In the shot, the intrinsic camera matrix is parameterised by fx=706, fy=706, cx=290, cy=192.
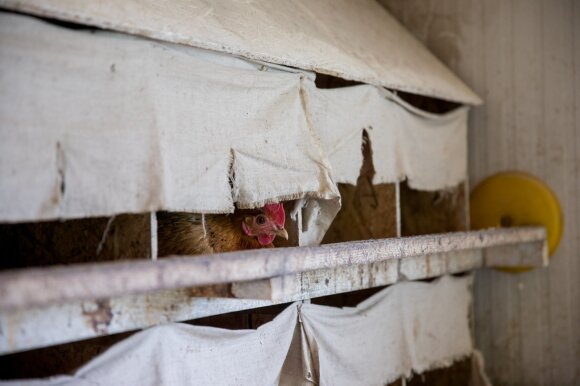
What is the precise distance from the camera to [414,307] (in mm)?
6172

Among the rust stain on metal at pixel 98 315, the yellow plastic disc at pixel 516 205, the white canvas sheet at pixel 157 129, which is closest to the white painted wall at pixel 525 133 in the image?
the yellow plastic disc at pixel 516 205

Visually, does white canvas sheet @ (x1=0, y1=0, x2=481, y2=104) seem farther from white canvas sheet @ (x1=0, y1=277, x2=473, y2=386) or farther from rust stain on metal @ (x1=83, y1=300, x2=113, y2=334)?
white canvas sheet @ (x1=0, y1=277, x2=473, y2=386)

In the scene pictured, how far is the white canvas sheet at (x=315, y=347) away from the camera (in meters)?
3.77

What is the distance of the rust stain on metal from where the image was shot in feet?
11.3

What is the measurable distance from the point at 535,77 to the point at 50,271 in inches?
221

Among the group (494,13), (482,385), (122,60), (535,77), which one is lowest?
(482,385)

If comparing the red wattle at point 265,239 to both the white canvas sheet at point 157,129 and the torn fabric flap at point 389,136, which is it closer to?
the white canvas sheet at point 157,129

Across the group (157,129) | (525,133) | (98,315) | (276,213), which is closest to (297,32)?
(276,213)

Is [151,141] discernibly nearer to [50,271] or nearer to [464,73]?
[50,271]

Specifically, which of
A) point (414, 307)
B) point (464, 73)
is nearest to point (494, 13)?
point (464, 73)

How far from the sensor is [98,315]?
11.5ft

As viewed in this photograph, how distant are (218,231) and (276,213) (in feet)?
1.66

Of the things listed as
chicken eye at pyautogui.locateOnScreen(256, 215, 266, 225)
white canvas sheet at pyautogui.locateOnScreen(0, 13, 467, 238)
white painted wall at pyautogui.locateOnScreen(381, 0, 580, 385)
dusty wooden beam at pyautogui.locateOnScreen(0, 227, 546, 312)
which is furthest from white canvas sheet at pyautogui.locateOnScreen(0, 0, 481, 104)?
dusty wooden beam at pyautogui.locateOnScreen(0, 227, 546, 312)

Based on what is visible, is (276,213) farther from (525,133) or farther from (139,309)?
(525,133)
